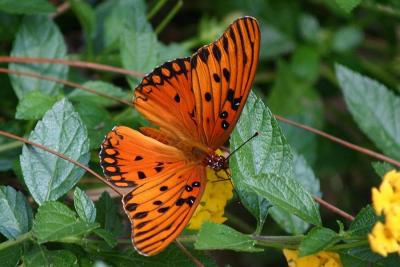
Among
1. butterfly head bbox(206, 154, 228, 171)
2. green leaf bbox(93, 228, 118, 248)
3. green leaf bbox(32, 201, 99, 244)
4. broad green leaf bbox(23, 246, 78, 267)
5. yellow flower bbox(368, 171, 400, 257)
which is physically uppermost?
yellow flower bbox(368, 171, 400, 257)

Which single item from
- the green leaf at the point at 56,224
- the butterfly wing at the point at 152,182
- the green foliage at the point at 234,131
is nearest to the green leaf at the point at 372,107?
the green foliage at the point at 234,131

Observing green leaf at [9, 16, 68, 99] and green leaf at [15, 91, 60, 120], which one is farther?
green leaf at [9, 16, 68, 99]

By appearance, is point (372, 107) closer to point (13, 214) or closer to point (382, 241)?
point (382, 241)

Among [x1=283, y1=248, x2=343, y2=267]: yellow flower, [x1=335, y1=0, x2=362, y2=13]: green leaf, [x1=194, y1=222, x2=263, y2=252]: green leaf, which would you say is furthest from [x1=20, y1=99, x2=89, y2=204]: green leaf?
[x1=335, y1=0, x2=362, y2=13]: green leaf

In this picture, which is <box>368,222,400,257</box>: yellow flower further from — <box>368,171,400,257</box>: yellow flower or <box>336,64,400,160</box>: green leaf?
<box>336,64,400,160</box>: green leaf

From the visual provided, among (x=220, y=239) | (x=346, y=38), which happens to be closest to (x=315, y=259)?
(x=220, y=239)

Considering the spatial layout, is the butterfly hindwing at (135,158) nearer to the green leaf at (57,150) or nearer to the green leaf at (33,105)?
the green leaf at (57,150)
